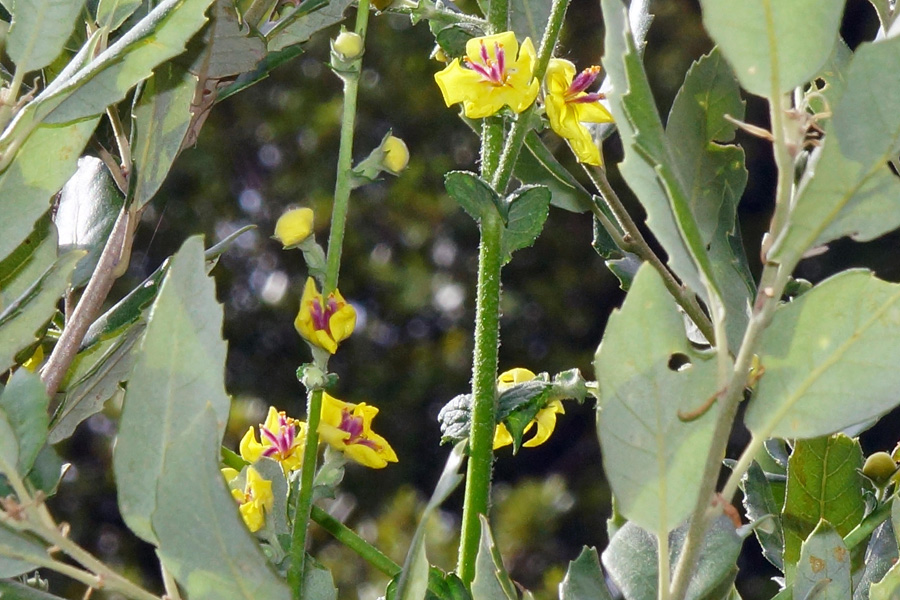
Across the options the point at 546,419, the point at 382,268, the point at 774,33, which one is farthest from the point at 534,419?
the point at 382,268

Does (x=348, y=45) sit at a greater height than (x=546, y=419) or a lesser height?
greater

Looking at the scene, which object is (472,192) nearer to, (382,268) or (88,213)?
(88,213)

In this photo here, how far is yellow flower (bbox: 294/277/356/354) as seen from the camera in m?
0.36

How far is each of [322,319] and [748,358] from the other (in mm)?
159

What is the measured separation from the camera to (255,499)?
→ 13.7 inches

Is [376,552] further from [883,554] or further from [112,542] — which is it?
[112,542]

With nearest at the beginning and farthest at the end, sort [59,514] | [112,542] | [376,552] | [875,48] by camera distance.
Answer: [875,48] → [376,552] → [59,514] → [112,542]

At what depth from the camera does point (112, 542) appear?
107 inches

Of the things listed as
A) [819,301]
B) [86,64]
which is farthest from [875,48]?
[86,64]

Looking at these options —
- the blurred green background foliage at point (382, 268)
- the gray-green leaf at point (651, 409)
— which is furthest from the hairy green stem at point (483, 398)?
the blurred green background foliage at point (382, 268)

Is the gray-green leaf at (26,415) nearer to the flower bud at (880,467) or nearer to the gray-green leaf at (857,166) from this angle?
the gray-green leaf at (857,166)

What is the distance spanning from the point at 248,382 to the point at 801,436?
2.60 metres

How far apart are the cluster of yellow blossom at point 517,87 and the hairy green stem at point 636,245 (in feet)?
0.03

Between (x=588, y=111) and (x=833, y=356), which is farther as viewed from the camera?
(x=588, y=111)
